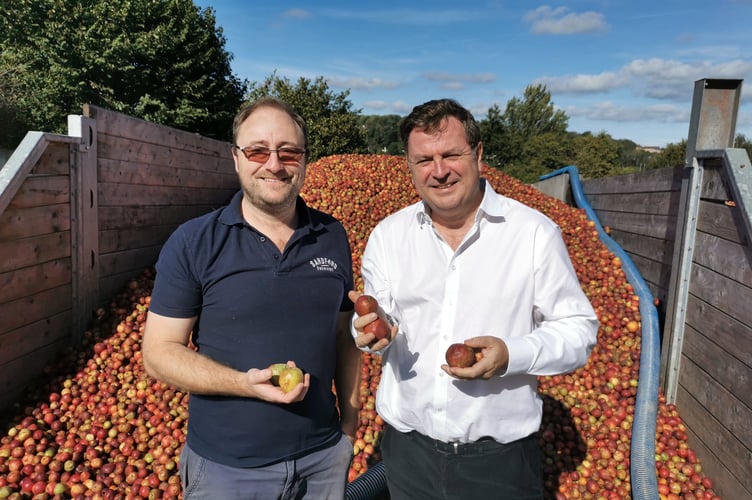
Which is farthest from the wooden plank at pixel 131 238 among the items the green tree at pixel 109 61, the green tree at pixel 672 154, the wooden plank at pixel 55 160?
the green tree at pixel 672 154

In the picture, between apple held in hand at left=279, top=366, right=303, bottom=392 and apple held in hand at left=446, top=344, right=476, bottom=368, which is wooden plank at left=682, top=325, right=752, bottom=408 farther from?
apple held in hand at left=279, top=366, right=303, bottom=392

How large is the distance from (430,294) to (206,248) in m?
1.05

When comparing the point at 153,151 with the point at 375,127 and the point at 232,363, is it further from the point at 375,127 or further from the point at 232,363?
the point at 375,127

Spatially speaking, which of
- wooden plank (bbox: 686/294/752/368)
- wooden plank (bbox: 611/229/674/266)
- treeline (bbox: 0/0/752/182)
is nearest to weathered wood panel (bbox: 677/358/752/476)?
wooden plank (bbox: 686/294/752/368)

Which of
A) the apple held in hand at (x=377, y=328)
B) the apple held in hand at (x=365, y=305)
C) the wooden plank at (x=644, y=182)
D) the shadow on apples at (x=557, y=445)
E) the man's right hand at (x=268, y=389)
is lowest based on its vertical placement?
the shadow on apples at (x=557, y=445)

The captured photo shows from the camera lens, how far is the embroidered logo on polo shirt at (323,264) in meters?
2.28

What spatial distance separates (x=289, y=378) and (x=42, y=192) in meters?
4.04

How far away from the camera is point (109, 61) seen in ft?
74.3

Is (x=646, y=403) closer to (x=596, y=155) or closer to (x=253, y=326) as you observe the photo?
(x=253, y=326)

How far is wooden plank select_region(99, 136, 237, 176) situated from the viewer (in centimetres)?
560

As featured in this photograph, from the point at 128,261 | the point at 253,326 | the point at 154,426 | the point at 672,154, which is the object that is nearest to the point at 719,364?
the point at 253,326

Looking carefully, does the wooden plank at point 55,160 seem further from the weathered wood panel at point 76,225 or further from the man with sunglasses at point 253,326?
the man with sunglasses at point 253,326

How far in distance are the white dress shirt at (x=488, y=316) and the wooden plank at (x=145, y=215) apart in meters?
4.85

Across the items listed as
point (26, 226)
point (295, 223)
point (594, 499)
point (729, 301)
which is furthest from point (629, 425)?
point (26, 226)
